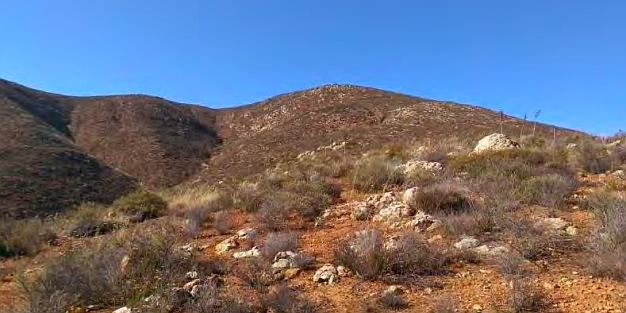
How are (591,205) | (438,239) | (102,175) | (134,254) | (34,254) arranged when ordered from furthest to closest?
(102,175) < (34,254) < (591,205) < (438,239) < (134,254)

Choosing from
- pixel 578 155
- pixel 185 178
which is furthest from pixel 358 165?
pixel 185 178

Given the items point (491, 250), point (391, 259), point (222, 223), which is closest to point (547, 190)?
point (491, 250)

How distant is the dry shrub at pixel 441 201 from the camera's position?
7709mm

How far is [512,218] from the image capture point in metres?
6.71

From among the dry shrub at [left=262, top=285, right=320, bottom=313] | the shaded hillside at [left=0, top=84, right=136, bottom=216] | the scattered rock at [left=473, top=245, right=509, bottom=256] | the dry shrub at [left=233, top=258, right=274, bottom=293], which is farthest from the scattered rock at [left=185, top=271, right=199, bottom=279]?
the shaded hillside at [left=0, top=84, right=136, bottom=216]

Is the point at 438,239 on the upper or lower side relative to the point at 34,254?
upper

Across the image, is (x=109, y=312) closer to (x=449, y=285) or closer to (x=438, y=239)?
(x=449, y=285)

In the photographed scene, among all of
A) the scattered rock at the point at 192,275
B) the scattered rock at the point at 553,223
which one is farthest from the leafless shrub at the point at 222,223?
the scattered rock at the point at 553,223

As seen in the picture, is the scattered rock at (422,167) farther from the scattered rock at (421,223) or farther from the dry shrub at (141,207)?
the dry shrub at (141,207)

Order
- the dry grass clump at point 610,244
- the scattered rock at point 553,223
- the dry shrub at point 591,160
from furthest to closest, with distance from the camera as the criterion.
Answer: the dry shrub at point 591,160 → the scattered rock at point 553,223 → the dry grass clump at point 610,244

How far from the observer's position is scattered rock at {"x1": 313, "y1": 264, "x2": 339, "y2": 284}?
18.2ft

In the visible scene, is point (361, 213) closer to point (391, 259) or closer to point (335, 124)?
point (391, 259)

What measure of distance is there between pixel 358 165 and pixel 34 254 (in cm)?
763

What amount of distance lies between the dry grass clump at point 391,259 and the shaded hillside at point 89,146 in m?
21.7
